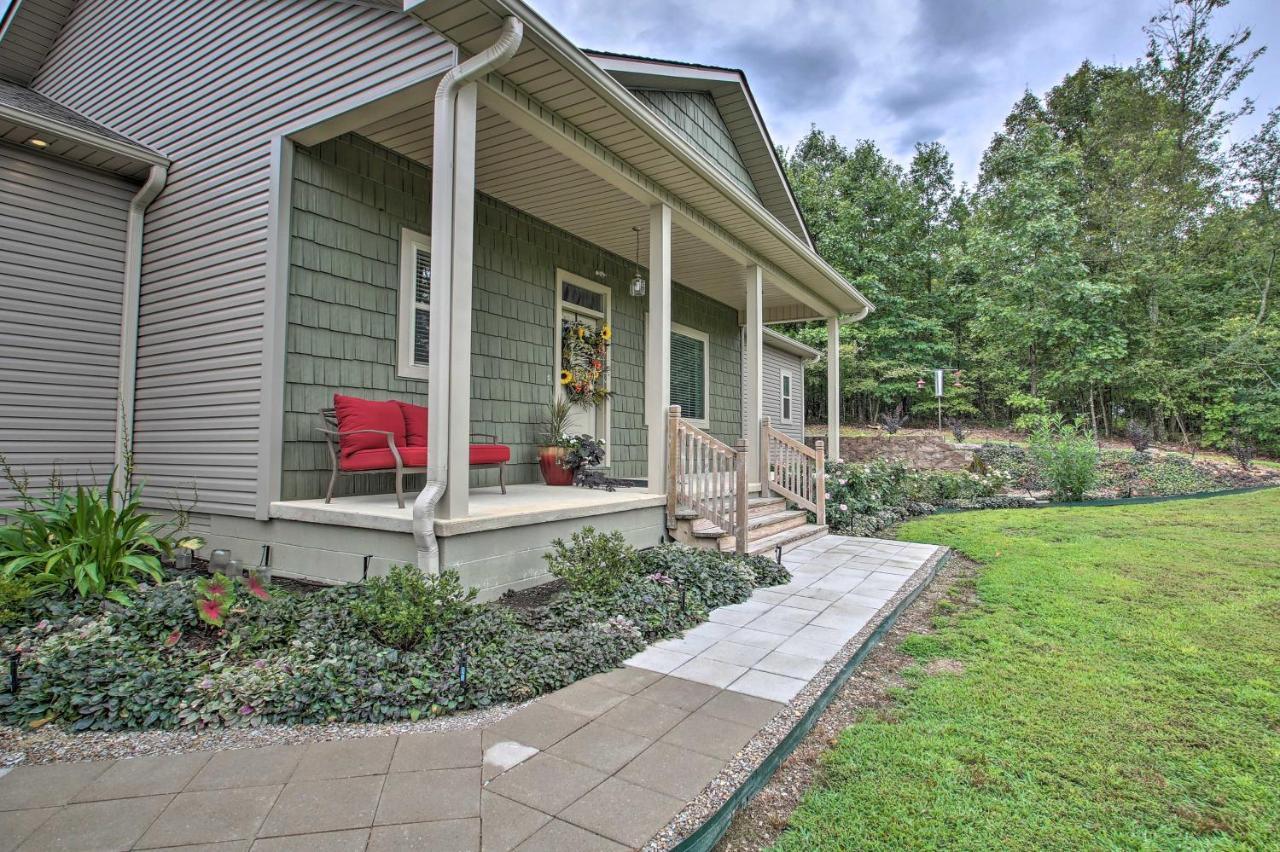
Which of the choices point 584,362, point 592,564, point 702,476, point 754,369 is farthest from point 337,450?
point 754,369

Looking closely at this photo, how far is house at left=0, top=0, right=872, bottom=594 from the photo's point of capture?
362cm

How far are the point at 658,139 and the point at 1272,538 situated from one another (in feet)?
23.7

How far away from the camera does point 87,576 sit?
344 centimetres

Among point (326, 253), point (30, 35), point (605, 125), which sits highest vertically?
point (30, 35)

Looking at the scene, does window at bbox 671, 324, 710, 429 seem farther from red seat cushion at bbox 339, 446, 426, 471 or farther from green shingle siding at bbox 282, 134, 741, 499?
red seat cushion at bbox 339, 446, 426, 471

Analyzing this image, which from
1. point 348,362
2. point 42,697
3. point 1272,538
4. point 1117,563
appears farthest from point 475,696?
point 1272,538

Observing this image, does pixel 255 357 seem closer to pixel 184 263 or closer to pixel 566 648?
pixel 184 263

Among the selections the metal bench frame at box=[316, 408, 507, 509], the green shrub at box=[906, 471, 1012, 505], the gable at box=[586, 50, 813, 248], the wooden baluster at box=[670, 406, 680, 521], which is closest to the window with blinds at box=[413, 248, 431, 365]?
the metal bench frame at box=[316, 408, 507, 509]

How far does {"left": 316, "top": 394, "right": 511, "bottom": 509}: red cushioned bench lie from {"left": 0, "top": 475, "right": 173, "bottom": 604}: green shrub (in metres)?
1.06

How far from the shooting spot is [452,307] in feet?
11.3

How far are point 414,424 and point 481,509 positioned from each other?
117 cm

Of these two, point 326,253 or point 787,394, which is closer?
point 326,253

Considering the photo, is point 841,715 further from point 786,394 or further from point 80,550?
point 786,394

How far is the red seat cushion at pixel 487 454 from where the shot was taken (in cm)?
466
